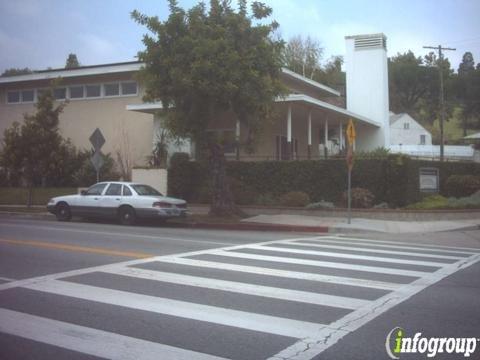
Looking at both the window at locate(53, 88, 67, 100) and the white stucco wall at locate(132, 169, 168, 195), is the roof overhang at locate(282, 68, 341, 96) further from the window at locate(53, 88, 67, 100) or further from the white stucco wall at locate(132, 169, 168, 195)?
the window at locate(53, 88, 67, 100)

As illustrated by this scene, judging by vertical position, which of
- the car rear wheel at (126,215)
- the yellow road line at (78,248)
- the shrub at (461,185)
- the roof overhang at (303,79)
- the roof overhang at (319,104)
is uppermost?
the roof overhang at (303,79)

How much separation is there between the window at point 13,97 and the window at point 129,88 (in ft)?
26.2

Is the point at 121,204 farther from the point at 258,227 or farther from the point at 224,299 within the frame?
the point at 224,299

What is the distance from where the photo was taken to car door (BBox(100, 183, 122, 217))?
17.8m

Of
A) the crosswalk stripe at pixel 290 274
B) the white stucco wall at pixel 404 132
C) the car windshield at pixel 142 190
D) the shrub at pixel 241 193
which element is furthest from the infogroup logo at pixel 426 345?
the white stucco wall at pixel 404 132

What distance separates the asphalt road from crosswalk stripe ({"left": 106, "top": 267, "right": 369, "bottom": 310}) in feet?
0.09

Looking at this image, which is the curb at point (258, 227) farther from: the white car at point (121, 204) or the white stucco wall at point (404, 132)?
the white stucco wall at point (404, 132)

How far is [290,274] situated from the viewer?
8.70 m

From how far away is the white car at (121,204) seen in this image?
17.3 m

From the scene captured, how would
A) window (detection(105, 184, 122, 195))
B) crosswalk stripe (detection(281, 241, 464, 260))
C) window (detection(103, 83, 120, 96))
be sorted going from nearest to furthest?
1. crosswalk stripe (detection(281, 241, 464, 260))
2. window (detection(105, 184, 122, 195))
3. window (detection(103, 83, 120, 96))

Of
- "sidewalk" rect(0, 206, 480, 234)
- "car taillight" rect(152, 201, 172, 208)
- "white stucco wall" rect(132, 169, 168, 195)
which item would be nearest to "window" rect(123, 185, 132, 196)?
"car taillight" rect(152, 201, 172, 208)

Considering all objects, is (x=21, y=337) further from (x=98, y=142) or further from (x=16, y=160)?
(x=16, y=160)

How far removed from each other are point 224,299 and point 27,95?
28371mm

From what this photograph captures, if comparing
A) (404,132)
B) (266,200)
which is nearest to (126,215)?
(266,200)
